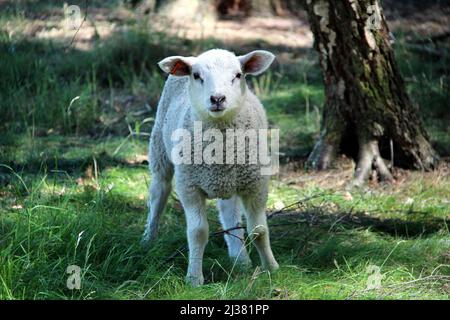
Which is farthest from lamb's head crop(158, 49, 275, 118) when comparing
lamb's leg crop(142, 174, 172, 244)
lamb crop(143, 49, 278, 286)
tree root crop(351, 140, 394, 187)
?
tree root crop(351, 140, 394, 187)

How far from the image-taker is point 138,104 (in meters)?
8.56

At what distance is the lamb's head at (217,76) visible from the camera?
4359 millimetres

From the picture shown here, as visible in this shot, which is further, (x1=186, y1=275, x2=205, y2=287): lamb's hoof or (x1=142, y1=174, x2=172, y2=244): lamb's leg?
(x1=142, y1=174, x2=172, y2=244): lamb's leg

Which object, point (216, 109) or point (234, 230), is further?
point (234, 230)

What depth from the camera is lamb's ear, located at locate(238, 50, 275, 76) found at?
4.70 meters

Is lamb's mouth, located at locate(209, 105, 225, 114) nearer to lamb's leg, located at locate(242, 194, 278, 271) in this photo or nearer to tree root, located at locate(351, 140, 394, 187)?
lamb's leg, located at locate(242, 194, 278, 271)

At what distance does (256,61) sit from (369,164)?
7.32ft

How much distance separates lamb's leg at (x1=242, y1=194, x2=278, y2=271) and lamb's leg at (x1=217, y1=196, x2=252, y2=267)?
10 cm

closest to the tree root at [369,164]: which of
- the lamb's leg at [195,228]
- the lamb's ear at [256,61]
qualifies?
the lamb's ear at [256,61]

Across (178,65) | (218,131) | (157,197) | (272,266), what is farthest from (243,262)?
(178,65)

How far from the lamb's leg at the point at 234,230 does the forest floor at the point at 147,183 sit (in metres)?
0.12

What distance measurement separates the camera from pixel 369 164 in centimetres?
661

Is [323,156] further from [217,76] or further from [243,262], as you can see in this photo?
[217,76]

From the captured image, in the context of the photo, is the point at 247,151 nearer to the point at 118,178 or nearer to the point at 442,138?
the point at 118,178
